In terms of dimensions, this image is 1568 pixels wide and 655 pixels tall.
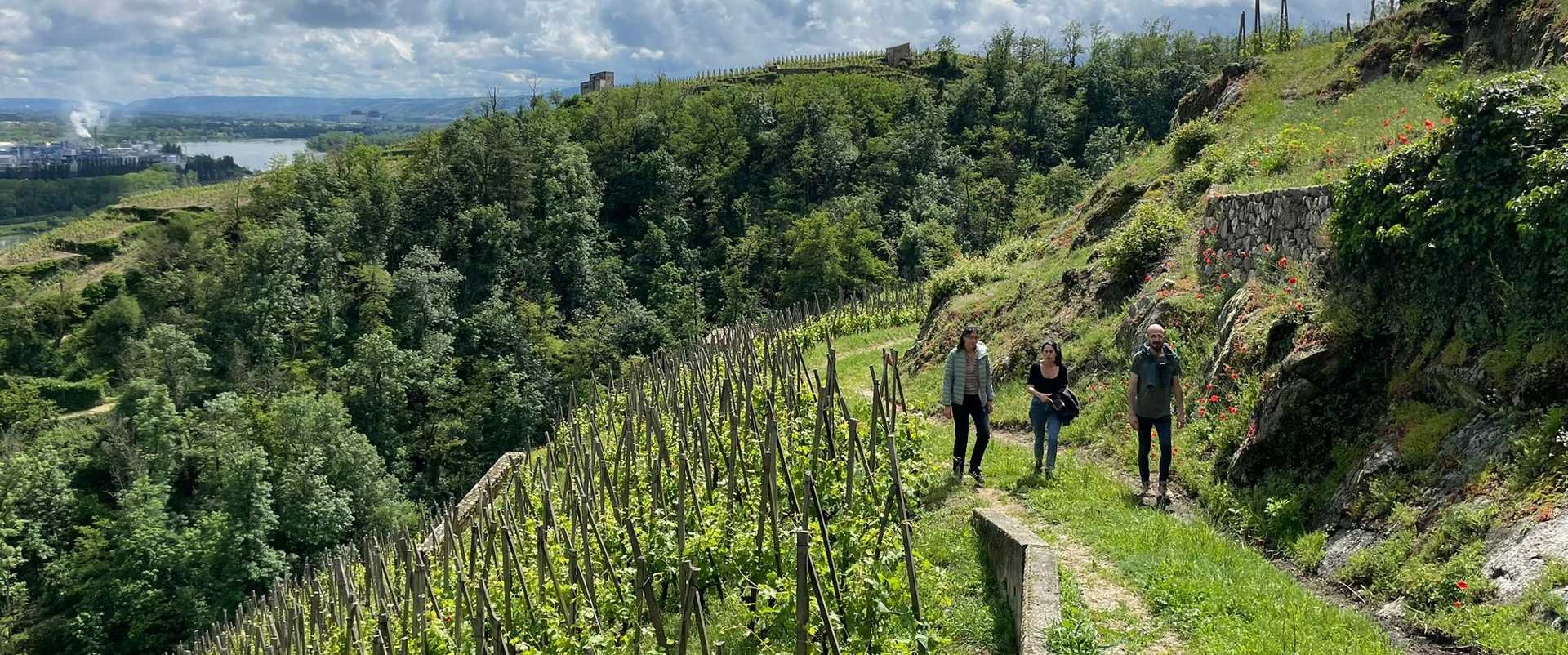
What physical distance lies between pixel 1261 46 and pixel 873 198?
113 feet

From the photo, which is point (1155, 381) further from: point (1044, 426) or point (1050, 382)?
point (1044, 426)

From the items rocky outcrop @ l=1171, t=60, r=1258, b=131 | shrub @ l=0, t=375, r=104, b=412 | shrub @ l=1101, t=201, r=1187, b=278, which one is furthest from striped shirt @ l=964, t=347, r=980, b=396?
shrub @ l=0, t=375, r=104, b=412

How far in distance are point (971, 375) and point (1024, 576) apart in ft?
8.91

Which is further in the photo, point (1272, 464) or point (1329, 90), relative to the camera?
point (1329, 90)

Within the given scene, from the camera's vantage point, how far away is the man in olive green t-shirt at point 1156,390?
7.12 metres

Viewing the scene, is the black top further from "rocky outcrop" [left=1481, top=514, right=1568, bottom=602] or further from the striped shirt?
"rocky outcrop" [left=1481, top=514, right=1568, bottom=602]

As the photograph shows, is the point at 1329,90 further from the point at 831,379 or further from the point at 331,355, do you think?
the point at 331,355

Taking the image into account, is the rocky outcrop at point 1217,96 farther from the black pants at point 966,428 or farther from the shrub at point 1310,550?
the shrub at point 1310,550

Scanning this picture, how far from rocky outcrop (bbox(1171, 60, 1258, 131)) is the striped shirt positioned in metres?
13.2

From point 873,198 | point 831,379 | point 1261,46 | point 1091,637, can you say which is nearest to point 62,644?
point 831,379

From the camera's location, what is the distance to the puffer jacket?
A: 7.93 meters

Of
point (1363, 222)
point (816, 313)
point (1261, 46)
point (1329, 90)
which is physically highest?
point (1261, 46)

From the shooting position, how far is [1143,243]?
39.9 feet

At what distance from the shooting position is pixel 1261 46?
993 inches
